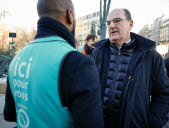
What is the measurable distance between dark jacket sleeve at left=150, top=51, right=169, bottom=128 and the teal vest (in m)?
1.34

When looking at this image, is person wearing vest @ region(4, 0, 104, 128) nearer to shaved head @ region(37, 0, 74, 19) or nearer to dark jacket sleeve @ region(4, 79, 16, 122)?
shaved head @ region(37, 0, 74, 19)

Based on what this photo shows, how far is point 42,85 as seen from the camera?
1.01m

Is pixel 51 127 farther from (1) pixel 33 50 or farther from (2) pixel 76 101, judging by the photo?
(1) pixel 33 50

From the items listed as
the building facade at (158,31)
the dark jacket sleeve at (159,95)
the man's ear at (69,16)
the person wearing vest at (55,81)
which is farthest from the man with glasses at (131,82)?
the building facade at (158,31)

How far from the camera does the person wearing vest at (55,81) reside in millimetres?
976

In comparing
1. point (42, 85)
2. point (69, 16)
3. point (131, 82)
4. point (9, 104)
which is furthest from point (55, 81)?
point (131, 82)

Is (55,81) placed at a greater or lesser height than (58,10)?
lesser

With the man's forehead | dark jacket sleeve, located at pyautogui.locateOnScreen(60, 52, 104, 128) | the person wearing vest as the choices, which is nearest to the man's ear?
the person wearing vest

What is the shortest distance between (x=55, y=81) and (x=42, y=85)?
0.10m

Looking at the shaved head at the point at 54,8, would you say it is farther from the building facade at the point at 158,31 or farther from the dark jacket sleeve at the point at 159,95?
the building facade at the point at 158,31

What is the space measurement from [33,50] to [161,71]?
5.25 ft

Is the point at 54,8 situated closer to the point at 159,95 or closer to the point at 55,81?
the point at 55,81

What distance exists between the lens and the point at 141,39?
83.4 inches

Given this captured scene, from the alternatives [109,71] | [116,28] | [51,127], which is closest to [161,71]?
[109,71]
